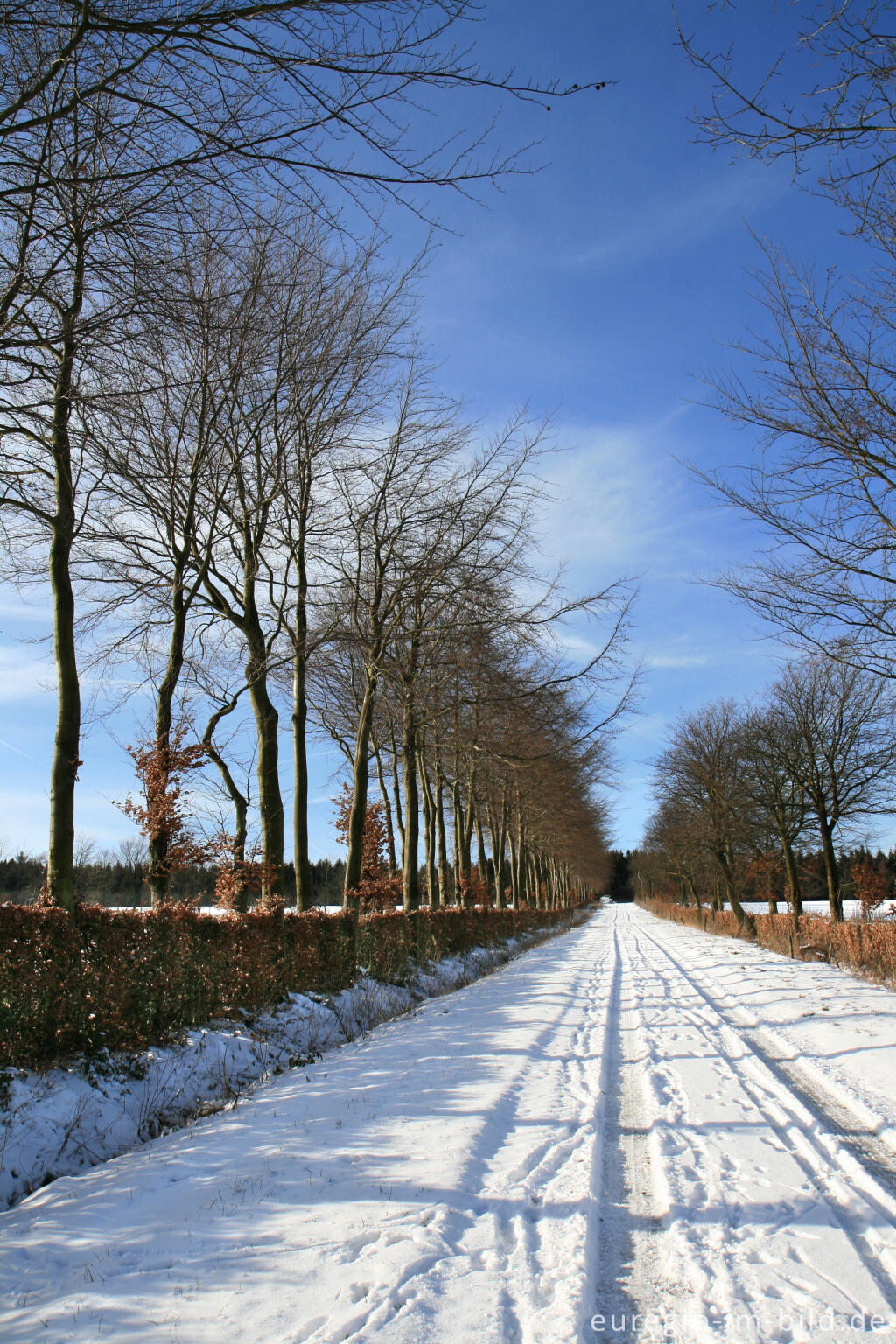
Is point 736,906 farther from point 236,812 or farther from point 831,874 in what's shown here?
point 236,812

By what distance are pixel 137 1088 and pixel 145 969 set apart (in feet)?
4.59

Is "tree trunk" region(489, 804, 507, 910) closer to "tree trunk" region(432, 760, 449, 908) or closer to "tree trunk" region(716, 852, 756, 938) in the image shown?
"tree trunk" region(432, 760, 449, 908)

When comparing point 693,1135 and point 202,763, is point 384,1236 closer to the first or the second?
point 693,1135

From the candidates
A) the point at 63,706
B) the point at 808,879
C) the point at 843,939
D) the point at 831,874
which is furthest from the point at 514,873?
the point at 808,879

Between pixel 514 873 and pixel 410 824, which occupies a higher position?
pixel 410 824

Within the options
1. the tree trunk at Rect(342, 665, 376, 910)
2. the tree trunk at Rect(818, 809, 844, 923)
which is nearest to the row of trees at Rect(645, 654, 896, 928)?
the tree trunk at Rect(818, 809, 844, 923)

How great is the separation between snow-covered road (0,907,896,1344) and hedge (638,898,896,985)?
20.7ft

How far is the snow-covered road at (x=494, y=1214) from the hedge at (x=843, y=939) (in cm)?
629

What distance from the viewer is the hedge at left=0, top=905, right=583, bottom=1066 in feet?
19.0

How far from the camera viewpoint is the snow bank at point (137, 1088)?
193 inches

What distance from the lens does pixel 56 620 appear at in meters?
9.16

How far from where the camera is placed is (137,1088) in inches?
236

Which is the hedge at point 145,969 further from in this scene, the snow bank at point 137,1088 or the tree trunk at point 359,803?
the tree trunk at point 359,803

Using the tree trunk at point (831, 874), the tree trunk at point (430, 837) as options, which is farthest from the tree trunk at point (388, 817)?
the tree trunk at point (831, 874)
